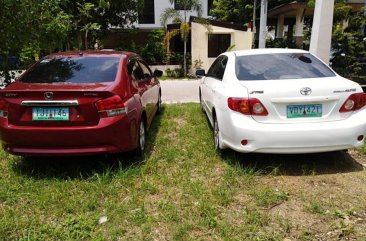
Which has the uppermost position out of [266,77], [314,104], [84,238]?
[266,77]

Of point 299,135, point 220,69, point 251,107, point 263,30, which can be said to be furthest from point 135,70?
point 263,30

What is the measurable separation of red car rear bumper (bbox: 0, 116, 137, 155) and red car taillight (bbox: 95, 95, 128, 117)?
0.06 m

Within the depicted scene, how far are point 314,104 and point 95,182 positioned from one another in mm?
2668

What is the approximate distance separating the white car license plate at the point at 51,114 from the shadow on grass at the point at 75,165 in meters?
0.75

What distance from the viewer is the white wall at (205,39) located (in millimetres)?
15760

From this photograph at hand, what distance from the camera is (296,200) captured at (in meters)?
3.35

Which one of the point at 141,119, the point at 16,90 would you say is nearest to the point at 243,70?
the point at 141,119

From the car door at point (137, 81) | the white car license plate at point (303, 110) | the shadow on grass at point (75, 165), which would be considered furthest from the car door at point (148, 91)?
the white car license plate at point (303, 110)

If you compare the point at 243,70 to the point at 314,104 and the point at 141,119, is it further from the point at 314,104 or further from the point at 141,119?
the point at 141,119

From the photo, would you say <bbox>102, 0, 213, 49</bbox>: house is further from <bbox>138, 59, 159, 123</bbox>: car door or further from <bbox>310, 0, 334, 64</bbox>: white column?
<bbox>138, 59, 159, 123</bbox>: car door

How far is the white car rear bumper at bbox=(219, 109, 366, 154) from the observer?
3.63 metres

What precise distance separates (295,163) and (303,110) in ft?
2.84

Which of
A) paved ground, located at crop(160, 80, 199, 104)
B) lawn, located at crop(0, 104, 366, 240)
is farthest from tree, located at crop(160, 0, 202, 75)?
lawn, located at crop(0, 104, 366, 240)

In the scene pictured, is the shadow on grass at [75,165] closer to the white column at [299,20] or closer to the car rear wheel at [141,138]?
the car rear wheel at [141,138]
